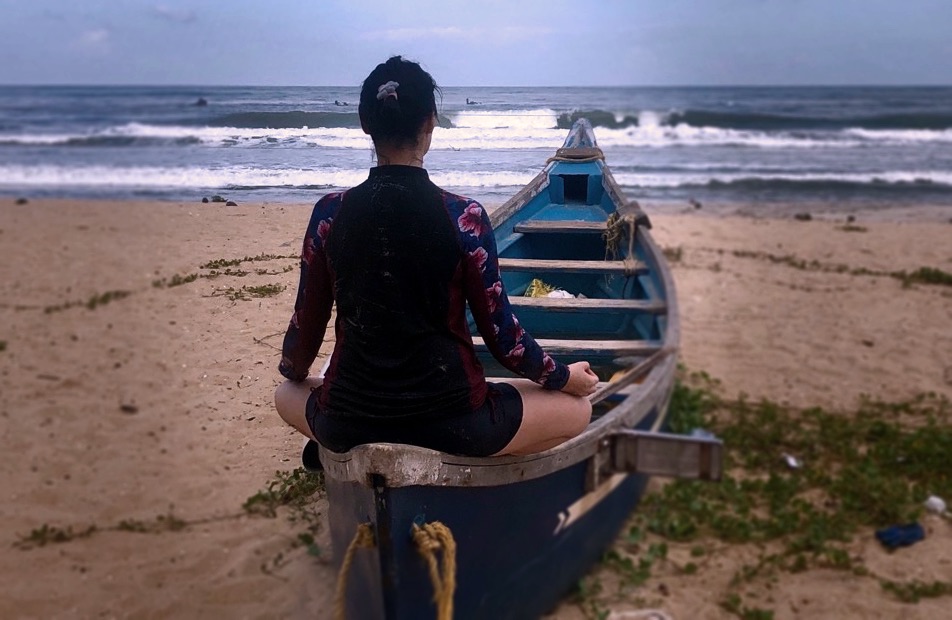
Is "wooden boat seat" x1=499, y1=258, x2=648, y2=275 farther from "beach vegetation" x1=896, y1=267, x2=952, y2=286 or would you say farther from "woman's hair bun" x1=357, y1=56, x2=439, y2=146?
"beach vegetation" x1=896, y1=267, x2=952, y2=286

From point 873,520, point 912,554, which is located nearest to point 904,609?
point 912,554

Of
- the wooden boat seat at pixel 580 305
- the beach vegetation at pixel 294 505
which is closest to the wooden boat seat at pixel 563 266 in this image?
the wooden boat seat at pixel 580 305

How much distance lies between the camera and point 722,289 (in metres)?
7.64

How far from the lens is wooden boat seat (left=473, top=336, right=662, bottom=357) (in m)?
3.28

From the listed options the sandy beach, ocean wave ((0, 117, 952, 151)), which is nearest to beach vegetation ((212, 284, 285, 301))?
the sandy beach

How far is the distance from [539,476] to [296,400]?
79 centimetres

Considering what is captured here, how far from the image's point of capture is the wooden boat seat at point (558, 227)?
436 centimetres

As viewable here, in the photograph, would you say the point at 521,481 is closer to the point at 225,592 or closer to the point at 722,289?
the point at 225,592

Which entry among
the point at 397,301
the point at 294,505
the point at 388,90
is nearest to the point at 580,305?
the point at 294,505

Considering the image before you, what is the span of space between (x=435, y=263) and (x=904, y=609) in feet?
8.31

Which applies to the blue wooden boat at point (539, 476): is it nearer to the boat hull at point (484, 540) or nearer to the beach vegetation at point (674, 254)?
the boat hull at point (484, 540)

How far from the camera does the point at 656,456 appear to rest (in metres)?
2.62

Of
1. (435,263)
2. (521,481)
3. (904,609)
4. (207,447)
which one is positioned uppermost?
(435,263)

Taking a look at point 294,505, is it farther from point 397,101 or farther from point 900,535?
point 900,535
